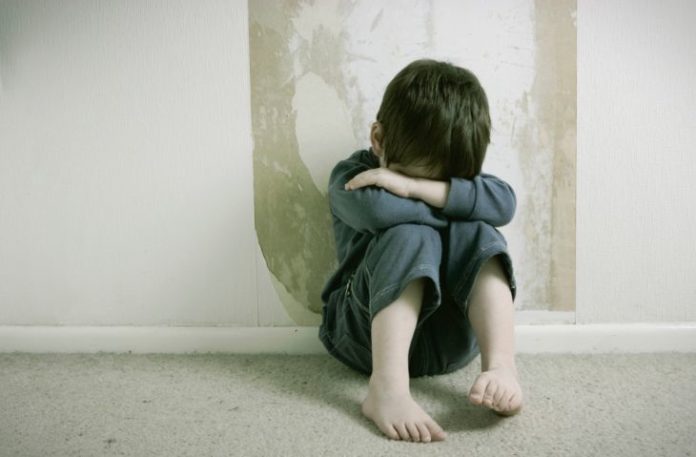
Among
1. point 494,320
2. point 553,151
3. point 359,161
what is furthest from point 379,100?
point 494,320

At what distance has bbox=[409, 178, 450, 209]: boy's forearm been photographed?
859 millimetres

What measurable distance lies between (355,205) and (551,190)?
444 millimetres

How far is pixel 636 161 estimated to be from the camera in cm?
106

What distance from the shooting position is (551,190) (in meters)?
1.07

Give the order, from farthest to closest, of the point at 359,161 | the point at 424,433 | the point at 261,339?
the point at 261,339
the point at 359,161
the point at 424,433

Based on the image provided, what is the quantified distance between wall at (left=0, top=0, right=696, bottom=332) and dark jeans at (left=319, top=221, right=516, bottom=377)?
215 mm

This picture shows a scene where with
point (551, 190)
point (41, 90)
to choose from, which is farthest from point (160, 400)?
point (551, 190)

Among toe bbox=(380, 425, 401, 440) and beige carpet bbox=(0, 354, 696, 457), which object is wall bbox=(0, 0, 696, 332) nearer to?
beige carpet bbox=(0, 354, 696, 457)

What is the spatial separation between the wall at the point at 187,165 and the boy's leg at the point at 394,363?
1.12ft

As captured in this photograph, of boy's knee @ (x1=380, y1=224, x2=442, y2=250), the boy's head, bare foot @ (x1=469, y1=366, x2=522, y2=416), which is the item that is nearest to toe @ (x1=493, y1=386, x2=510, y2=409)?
bare foot @ (x1=469, y1=366, x2=522, y2=416)

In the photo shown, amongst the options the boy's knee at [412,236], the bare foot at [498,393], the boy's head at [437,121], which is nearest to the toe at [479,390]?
the bare foot at [498,393]

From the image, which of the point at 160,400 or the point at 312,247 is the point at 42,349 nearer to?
the point at 160,400

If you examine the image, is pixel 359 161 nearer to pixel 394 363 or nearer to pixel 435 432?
pixel 394 363

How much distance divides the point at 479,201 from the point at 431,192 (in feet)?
0.26
